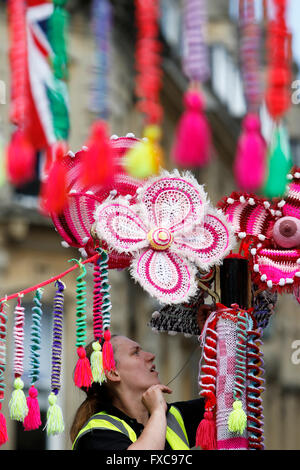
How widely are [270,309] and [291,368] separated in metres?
18.3

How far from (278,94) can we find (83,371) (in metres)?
1.31

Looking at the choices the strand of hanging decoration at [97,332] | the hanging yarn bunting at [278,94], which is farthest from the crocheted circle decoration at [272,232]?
the strand of hanging decoration at [97,332]

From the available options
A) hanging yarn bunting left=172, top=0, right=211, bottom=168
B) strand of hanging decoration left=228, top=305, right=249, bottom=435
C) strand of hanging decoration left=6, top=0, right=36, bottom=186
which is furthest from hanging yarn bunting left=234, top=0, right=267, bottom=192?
strand of hanging decoration left=6, top=0, right=36, bottom=186

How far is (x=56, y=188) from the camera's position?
152 inches

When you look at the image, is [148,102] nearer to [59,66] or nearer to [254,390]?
[59,66]

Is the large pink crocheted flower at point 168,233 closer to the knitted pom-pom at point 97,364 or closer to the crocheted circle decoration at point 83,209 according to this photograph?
the crocheted circle decoration at point 83,209

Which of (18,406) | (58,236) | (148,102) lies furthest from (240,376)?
(58,236)

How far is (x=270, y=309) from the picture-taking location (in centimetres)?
411

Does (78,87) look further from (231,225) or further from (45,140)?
(231,225)

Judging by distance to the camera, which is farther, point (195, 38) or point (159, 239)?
point (195, 38)

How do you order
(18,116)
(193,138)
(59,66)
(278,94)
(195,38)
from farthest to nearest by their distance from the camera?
(18,116) → (59,66) → (195,38) → (278,94) → (193,138)

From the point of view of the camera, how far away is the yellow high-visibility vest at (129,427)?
3715 millimetres

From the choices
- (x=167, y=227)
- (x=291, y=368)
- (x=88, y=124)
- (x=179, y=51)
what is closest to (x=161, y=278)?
(x=167, y=227)

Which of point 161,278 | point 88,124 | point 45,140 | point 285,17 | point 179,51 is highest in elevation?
point 179,51
